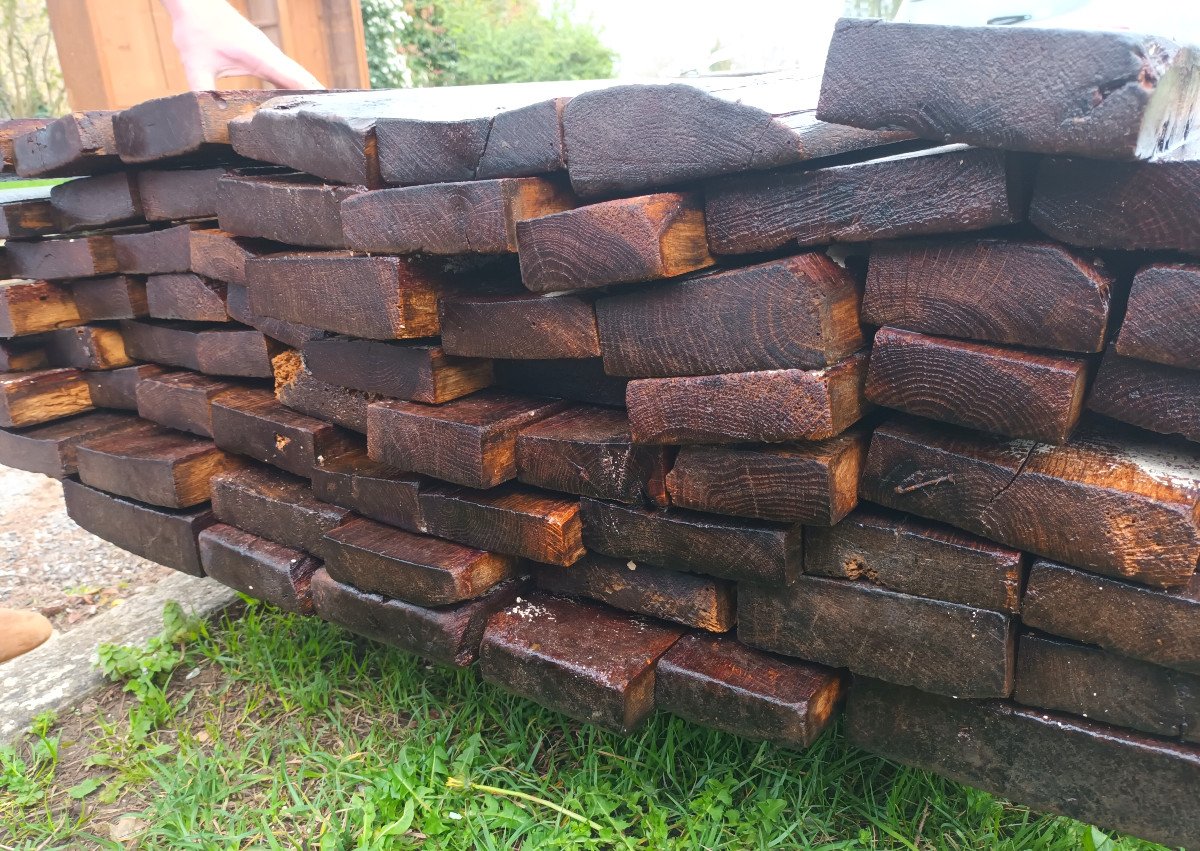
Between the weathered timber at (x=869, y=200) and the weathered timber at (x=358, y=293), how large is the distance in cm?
70

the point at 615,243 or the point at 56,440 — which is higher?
the point at 615,243

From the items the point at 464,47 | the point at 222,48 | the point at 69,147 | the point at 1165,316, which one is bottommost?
the point at 1165,316

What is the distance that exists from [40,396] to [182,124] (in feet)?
4.51

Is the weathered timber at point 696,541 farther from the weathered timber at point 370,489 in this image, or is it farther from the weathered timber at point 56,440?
the weathered timber at point 56,440

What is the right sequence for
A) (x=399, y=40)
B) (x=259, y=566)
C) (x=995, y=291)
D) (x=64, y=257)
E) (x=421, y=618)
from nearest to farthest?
(x=995, y=291)
(x=421, y=618)
(x=259, y=566)
(x=64, y=257)
(x=399, y=40)

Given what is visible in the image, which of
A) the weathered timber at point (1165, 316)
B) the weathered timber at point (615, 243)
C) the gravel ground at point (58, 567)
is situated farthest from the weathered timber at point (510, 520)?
the gravel ground at point (58, 567)

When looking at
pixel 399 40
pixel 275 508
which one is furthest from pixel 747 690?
pixel 399 40

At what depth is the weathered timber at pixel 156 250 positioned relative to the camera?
287cm

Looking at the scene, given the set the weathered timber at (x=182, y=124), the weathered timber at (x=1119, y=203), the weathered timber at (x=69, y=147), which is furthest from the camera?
the weathered timber at (x=69, y=147)

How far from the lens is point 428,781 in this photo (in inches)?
95.2

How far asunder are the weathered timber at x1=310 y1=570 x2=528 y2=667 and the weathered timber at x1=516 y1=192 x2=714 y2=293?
85 cm

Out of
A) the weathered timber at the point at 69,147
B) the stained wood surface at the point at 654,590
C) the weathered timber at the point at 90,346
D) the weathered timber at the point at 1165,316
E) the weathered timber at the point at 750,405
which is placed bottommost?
the stained wood surface at the point at 654,590

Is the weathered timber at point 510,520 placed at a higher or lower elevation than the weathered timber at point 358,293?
lower

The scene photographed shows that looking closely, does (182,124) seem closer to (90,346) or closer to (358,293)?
(358,293)
